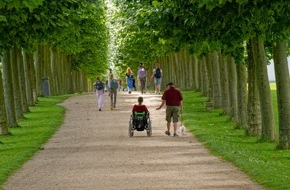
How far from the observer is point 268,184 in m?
15.9

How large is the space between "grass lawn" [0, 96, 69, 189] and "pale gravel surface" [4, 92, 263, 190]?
1.16ft

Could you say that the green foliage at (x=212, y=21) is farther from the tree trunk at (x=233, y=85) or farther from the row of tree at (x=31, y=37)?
the tree trunk at (x=233, y=85)

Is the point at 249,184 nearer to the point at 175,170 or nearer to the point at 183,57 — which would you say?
the point at 175,170

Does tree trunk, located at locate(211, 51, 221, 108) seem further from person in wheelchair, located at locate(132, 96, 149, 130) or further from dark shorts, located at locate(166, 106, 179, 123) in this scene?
person in wheelchair, located at locate(132, 96, 149, 130)

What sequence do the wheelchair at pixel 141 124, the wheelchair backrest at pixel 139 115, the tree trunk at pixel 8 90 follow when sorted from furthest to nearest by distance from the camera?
1. the tree trunk at pixel 8 90
2. the wheelchair backrest at pixel 139 115
3. the wheelchair at pixel 141 124

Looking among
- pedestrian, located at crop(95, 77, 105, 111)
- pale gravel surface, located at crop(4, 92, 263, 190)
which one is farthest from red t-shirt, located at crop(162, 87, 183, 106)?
pedestrian, located at crop(95, 77, 105, 111)

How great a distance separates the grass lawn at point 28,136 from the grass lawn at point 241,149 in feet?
17.7

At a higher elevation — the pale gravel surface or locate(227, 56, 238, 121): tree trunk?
locate(227, 56, 238, 121): tree trunk

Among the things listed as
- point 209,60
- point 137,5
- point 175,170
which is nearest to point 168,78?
point 209,60

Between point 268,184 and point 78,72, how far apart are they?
84449mm

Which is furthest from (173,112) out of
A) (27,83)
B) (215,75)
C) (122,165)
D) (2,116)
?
(27,83)

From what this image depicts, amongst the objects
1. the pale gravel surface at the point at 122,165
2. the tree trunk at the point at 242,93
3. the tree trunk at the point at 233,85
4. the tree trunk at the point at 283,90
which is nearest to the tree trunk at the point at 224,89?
the tree trunk at the point at 233,85

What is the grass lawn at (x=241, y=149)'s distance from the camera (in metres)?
17.2

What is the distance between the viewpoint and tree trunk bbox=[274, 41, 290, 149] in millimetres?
23844
